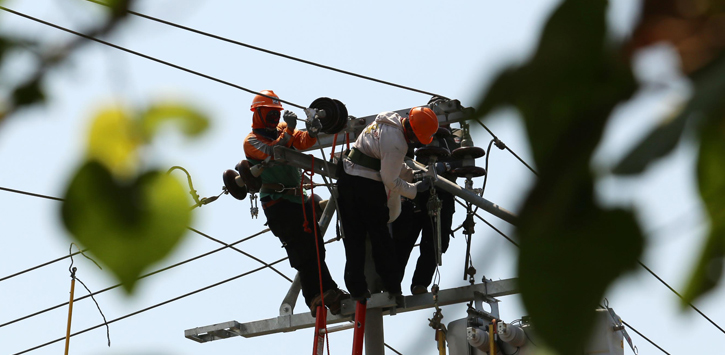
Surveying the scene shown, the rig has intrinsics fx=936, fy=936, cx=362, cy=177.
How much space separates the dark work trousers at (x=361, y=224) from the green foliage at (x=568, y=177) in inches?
233

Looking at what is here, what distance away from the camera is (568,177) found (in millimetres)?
427

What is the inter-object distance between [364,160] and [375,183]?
0.57 ft

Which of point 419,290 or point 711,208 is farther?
point 419,290

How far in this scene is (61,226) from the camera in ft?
1.69

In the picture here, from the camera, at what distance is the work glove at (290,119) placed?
663 cm

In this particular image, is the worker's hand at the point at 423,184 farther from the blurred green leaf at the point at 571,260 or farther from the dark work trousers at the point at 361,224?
the blurred green leaf at the point at 571,260

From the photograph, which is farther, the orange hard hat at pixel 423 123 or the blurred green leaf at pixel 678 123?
the orange hard hat at pixel 423 123

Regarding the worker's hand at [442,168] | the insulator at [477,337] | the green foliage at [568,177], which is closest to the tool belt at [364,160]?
the worker's hand at [442,168]

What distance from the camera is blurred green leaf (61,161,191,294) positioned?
1.73ft

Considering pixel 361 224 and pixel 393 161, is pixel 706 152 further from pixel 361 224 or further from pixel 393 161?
pixel 361 224

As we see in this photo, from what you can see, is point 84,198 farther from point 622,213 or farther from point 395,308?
point 395,308

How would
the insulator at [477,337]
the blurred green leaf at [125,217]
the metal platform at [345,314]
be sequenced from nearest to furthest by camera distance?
1. the blurred green leaf at [125,217]
2. the insulator at [477,337]
3. the metal platform at [345,314]

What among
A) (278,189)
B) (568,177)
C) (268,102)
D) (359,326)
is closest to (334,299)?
(359,326)

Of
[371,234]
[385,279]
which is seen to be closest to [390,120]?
[371,234]
